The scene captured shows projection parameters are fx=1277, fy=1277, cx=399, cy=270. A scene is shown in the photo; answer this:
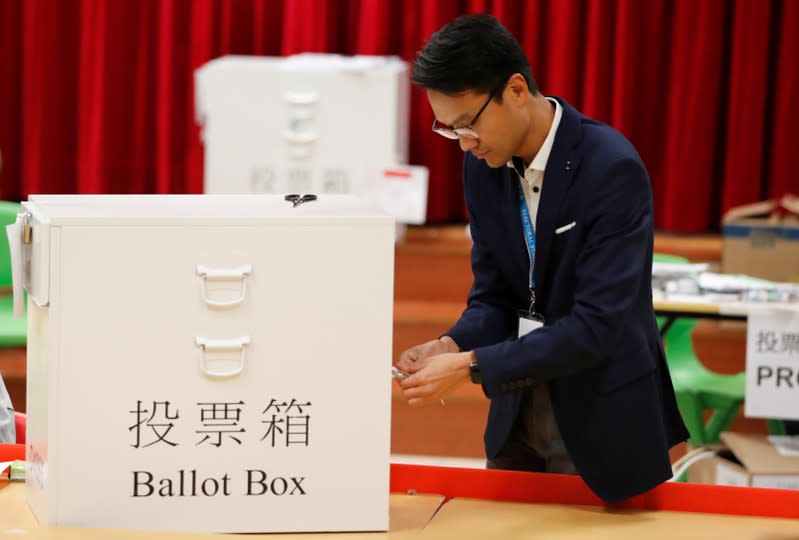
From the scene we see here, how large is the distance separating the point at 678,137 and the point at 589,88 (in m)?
0.41

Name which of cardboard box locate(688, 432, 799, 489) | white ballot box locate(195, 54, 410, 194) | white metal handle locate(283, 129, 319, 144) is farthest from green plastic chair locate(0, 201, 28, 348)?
cardboard box locate(688, 432, 799, 489)

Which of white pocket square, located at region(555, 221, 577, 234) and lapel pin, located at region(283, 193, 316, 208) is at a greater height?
lapel pin, located at region(283, 193, 316, 208)

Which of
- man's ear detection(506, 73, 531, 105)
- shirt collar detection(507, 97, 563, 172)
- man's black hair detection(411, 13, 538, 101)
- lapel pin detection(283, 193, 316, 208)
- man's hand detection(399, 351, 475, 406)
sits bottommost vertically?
man's hand detection(399, 351, 475, 406)

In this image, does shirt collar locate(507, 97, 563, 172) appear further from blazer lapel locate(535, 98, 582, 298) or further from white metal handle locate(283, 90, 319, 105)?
white metal handle locate(283, 90, 319, 105)

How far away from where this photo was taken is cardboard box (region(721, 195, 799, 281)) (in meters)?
4.30

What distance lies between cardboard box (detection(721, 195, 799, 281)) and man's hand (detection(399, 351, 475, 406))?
9.03 feet

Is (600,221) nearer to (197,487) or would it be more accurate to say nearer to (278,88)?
(197,487)

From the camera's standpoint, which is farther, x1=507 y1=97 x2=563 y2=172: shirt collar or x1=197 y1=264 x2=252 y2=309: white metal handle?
x1=507 y1=97 x2=563 y2=172: shirt collar

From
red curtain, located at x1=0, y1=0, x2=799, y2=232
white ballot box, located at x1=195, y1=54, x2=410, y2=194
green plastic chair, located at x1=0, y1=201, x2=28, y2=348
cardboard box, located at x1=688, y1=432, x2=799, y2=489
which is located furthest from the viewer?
red curtain, located at x1=0, y1=0, x2=799, y2=232

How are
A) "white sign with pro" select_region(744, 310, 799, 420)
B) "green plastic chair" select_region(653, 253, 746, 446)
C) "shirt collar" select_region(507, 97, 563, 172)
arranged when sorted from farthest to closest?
"green plastic chair" select_region(653, 253, 746, 446) < "white sign with pro" select_region(744, 310, 799, 420) < "shirt collar" select_region(507, 97, 563, 172)

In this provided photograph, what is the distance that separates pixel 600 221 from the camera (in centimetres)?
Answer: 178

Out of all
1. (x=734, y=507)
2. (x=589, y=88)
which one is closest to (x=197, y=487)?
(x=734, y=507)

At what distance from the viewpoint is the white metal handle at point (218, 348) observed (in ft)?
5.31

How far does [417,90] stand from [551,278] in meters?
3.44
